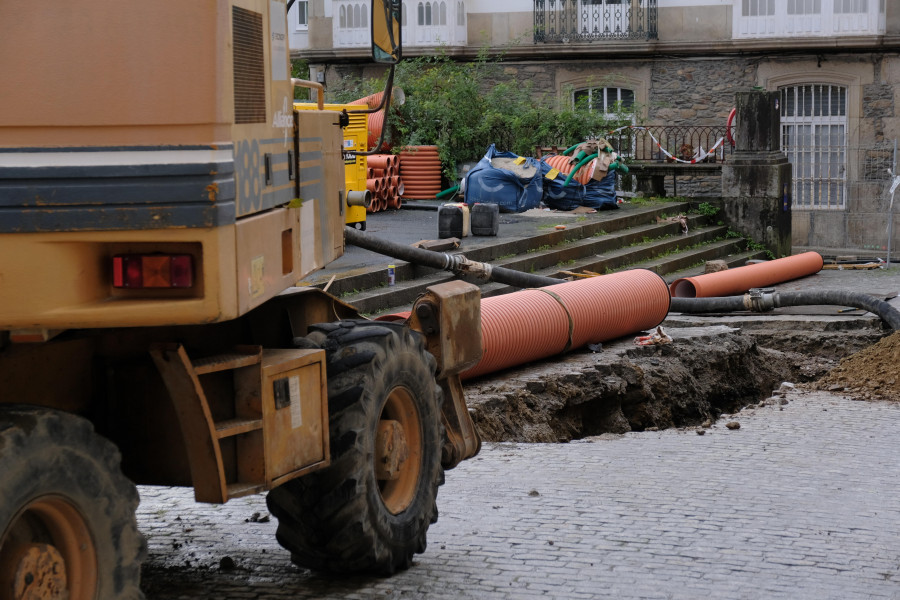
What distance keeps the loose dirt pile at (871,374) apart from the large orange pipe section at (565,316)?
5.74 feet

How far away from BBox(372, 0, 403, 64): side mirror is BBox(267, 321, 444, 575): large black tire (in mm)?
1165

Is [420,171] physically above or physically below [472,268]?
above

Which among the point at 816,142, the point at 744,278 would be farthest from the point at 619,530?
the point at 816,142

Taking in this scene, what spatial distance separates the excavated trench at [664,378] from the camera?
9.08 metres

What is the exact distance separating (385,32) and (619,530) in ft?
8.72

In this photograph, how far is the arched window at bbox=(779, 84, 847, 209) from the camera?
81.7ft

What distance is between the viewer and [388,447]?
205 inches

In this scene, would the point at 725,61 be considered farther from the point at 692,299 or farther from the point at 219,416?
the point at 219,416

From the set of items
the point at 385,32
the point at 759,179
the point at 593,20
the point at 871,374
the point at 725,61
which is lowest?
the point at 871,374

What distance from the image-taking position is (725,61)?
2591cm

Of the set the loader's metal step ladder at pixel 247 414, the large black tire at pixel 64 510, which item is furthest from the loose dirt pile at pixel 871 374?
the large black tire at pixel 64 510

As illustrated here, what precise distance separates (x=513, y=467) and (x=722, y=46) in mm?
20173

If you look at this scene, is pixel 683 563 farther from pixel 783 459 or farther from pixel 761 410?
pixel 761 410

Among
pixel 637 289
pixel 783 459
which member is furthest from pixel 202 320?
pixel 637 289
